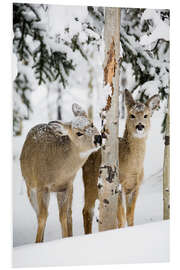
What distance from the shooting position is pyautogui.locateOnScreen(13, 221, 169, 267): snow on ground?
2.98 meters

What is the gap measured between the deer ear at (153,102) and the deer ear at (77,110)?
→ 480mm

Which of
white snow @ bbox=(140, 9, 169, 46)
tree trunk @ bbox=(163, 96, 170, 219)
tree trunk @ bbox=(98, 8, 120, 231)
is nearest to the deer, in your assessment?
tree trunk @ bbox=(98, 8, 120, 231)

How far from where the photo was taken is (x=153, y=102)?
128 inches

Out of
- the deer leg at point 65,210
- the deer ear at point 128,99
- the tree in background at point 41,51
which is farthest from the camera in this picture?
the deer ear at point 128,99

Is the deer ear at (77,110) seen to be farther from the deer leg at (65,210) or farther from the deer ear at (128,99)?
the deer leg at (65,210)

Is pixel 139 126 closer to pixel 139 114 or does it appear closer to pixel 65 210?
pixel 139 114

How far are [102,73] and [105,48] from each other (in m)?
0.17

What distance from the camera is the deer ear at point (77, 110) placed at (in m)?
3.07

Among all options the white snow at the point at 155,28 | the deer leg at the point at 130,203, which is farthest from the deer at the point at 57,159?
the white snow at the point at 155,28

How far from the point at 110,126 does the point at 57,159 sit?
0.42 meters

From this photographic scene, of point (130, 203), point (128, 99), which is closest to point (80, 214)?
point (130, 203)

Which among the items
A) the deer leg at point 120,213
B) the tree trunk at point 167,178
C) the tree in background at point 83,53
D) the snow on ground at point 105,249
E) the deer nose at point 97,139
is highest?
the tree in background at point 83,53

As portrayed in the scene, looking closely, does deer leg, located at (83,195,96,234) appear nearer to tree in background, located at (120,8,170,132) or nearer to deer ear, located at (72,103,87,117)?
deer ear, located at (72,103,87,117)
